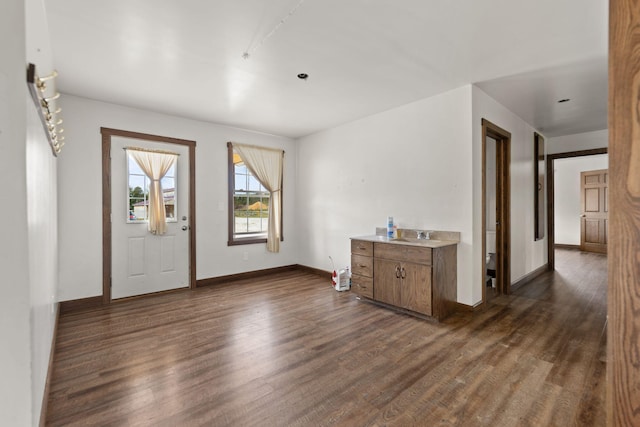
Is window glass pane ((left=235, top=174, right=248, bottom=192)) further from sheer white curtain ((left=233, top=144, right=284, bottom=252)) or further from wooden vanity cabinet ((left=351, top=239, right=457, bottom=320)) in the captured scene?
wooden vanity cabinet ((left=351, top=239, right=457, bottom=320))

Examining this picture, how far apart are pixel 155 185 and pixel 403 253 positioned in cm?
352

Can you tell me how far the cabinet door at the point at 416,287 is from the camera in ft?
10.3

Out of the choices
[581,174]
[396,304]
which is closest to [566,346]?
[396,304]

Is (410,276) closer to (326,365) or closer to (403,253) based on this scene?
(403,253)

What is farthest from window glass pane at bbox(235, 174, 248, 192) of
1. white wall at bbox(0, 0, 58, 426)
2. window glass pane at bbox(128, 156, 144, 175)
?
white wall at bbox(0, 0, 58, 426)

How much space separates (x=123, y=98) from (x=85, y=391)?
3279 millimetres

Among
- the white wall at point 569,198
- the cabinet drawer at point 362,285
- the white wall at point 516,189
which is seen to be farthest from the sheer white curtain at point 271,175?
the white wall at point 569,198

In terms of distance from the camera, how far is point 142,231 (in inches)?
162

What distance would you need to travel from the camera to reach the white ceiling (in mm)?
2080

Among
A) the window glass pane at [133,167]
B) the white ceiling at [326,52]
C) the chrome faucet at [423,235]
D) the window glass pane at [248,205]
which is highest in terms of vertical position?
the white ceiling at [326,52]

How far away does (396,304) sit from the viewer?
346cm

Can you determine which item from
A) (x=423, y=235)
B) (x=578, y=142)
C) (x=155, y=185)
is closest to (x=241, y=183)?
(x=155, y=185)

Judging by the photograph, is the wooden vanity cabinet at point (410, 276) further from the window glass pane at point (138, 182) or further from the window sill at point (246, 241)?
the window glass pane at point (138, 182)

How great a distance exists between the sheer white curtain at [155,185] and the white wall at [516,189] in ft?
13.6
